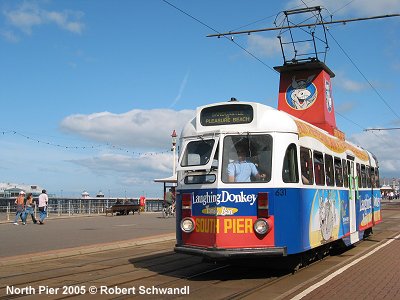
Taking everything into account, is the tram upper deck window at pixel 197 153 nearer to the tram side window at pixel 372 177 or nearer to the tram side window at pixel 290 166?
the tram side window at pixel 290 166

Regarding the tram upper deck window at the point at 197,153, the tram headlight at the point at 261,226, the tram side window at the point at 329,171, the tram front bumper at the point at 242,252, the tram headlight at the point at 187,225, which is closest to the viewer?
the tram front bumper at the point at 242,252

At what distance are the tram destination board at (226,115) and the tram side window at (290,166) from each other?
38.4 inches

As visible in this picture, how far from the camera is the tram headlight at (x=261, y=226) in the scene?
918cm

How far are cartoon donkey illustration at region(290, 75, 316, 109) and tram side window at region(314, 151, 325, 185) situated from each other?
5826 millimetres

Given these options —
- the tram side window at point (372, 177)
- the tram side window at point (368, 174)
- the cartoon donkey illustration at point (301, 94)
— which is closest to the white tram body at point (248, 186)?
the cartoon donkey illustration at point (301, 94)

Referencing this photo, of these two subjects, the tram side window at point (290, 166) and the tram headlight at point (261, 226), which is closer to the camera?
the tram headlight at point (261, 226)

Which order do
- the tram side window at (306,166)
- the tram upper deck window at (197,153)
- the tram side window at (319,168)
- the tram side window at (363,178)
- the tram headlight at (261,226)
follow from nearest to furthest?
the tram headlight at (261,226) → the tram upper deck window at (197,153) → the tram side window at (306,166) → the tram side window at (319,168) → the tram side window at (363,178)

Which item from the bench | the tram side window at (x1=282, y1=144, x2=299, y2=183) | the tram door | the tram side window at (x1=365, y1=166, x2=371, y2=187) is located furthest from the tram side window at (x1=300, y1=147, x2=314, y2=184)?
the bench

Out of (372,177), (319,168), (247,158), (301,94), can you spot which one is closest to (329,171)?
(319,168)

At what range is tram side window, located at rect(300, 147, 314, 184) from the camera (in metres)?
10.1

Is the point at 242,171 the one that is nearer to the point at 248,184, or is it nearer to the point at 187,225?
the point at 248,184

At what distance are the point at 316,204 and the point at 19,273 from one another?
631 centimetres
